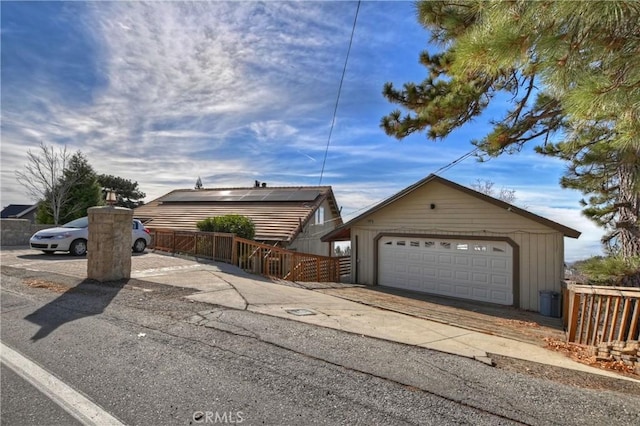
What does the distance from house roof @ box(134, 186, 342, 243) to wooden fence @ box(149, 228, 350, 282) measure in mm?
2473

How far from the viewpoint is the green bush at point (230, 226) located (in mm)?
16383

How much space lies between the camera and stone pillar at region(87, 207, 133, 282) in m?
8.28

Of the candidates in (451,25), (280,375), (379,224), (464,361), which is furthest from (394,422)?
(379,224)

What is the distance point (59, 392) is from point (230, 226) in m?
13.1

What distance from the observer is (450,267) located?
14211 millimetres

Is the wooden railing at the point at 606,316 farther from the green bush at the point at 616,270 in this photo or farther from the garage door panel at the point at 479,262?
the garage door panel at the point at 479,262

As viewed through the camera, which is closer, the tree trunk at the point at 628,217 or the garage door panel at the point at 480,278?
the tree trunk at the point at 628,217

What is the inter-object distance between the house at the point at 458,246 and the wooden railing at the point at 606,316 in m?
5.65

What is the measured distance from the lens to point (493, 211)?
44.1 ft

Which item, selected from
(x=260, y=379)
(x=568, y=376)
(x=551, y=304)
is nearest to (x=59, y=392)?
(x=260, y=379)

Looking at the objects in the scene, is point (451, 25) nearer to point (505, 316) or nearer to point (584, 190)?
point (584, 190)

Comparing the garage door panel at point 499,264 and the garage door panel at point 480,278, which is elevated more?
the garage door panel at point 499,264

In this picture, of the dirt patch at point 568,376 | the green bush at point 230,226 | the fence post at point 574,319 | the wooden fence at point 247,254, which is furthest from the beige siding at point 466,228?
the dirt patch at point 568,376

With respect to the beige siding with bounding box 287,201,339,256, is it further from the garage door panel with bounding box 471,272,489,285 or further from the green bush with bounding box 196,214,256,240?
the garage door panel with bounding box 471,272,489,285
